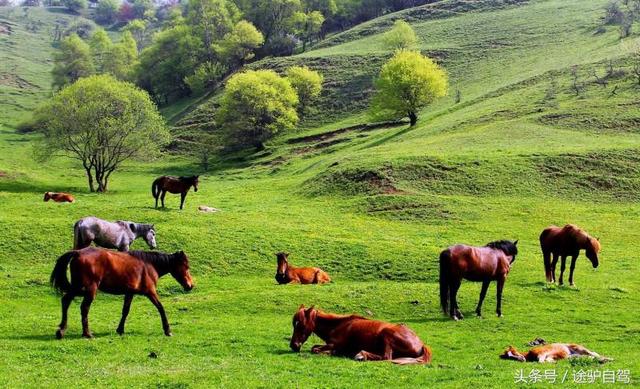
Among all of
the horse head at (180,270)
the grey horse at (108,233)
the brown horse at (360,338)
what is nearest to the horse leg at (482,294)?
the brown horse at (360,338)

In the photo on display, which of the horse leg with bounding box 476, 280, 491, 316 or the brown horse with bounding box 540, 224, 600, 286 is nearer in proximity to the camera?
the horse leg with bounding box 476, 280, 491, 316

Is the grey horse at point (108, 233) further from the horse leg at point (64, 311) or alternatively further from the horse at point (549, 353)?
the horse at point (549, 353)

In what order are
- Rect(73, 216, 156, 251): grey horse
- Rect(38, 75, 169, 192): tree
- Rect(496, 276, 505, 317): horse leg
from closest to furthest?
Rect(496, 276, 505, 317): horse leg → Rect(73, 216, 156, 251): grey horse → Rect(38, 75, 169, 192): tree

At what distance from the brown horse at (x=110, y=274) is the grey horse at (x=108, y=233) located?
9410mm

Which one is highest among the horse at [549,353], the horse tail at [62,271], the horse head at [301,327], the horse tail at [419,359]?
the horse tail at [62,271]

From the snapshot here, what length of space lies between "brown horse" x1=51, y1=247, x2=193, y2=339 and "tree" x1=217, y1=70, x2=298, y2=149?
67127 mm

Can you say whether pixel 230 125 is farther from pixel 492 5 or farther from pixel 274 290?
pixel 492 5

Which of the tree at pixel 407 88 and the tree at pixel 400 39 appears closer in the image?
the tree at pixel 407 88

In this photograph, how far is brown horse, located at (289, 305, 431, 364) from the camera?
13.6 meters

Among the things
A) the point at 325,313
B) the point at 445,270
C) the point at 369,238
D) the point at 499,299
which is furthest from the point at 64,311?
the point at 369,238

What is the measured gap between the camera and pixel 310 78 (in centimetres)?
9700

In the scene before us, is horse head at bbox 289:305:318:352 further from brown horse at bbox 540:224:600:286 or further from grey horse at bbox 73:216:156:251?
brown horse at bbox 540:224:600:286

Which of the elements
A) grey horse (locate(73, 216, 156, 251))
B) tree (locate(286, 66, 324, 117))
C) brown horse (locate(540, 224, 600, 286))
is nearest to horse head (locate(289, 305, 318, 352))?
grey horse (locate(73, 216, 156, 251))

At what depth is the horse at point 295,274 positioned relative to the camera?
23516 millimetres
